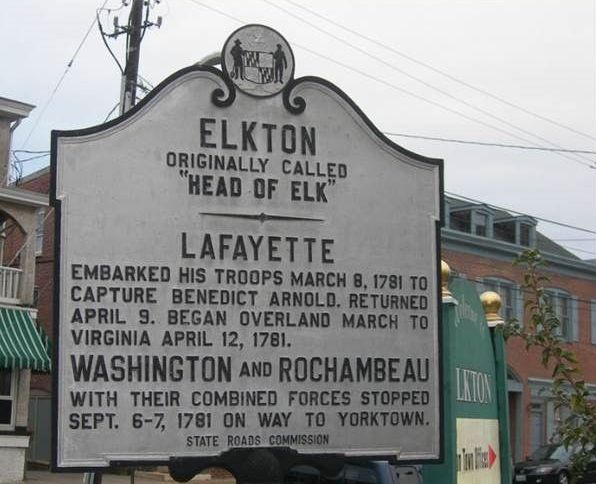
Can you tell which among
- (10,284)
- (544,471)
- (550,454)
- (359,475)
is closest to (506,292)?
(550,454)

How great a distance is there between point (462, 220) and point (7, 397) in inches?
750

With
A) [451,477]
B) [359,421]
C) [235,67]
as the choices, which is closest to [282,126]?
[235,67]

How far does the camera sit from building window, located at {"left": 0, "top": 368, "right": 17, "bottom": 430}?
80.4 ft

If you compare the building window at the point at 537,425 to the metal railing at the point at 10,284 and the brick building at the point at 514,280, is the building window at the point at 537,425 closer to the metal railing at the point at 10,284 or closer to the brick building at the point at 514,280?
the brick building at the point at 514,280

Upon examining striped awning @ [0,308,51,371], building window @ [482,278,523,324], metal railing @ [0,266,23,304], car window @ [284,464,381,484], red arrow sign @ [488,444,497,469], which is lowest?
car window @ [284,464,381,484]

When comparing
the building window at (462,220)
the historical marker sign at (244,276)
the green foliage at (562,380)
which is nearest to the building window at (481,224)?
the building window at (462,220)

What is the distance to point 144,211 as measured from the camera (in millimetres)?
5430

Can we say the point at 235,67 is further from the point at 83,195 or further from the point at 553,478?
the point at 553,478

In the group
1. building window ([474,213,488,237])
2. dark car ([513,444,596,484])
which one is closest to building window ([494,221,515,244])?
building window ([474,213,488,237])

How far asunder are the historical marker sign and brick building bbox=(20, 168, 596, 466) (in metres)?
28.6

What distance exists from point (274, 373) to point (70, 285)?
1.15 metres

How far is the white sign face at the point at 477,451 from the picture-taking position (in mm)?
6680

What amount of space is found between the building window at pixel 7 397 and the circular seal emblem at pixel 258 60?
20.3 metres

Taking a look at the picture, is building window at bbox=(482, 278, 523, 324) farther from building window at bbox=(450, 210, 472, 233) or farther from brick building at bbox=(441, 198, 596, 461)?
building window at bbox=(450, 210, 472, 233)
